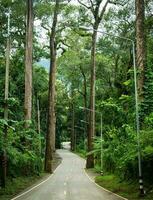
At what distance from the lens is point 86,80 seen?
82.9m

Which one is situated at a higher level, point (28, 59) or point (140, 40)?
point (28, 59)

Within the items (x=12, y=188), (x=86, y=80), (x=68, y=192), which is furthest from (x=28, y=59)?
(x=86, y=80)

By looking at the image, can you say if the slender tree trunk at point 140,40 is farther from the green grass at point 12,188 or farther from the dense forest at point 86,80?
the green grass at point 12,188

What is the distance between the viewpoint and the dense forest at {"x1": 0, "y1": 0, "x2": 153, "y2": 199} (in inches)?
952

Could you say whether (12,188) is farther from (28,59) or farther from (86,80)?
(86,80)

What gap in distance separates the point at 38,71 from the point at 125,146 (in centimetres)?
3695

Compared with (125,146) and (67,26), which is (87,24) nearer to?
(67,26)

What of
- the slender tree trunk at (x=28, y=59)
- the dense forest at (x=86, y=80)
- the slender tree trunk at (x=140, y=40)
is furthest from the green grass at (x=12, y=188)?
the slender tree trunk at (x=140, y=40)

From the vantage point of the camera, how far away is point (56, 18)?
155ft

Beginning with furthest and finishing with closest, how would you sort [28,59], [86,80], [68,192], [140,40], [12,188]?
[86,80]
[28,59]
[12,188]
[68,192]
[140,40]

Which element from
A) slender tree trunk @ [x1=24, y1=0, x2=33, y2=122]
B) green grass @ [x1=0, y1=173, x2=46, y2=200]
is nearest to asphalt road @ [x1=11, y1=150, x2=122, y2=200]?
green grass @ [x1=0, y1=173, x2=46, y2=200]

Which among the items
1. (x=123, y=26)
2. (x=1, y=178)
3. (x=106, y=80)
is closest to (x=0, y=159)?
(x=1, y=178)

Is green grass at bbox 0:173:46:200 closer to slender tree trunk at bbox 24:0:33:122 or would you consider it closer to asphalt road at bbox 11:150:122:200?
asphalt road at bbox 11:150:122:200

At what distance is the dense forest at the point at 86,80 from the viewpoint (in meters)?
24.2
